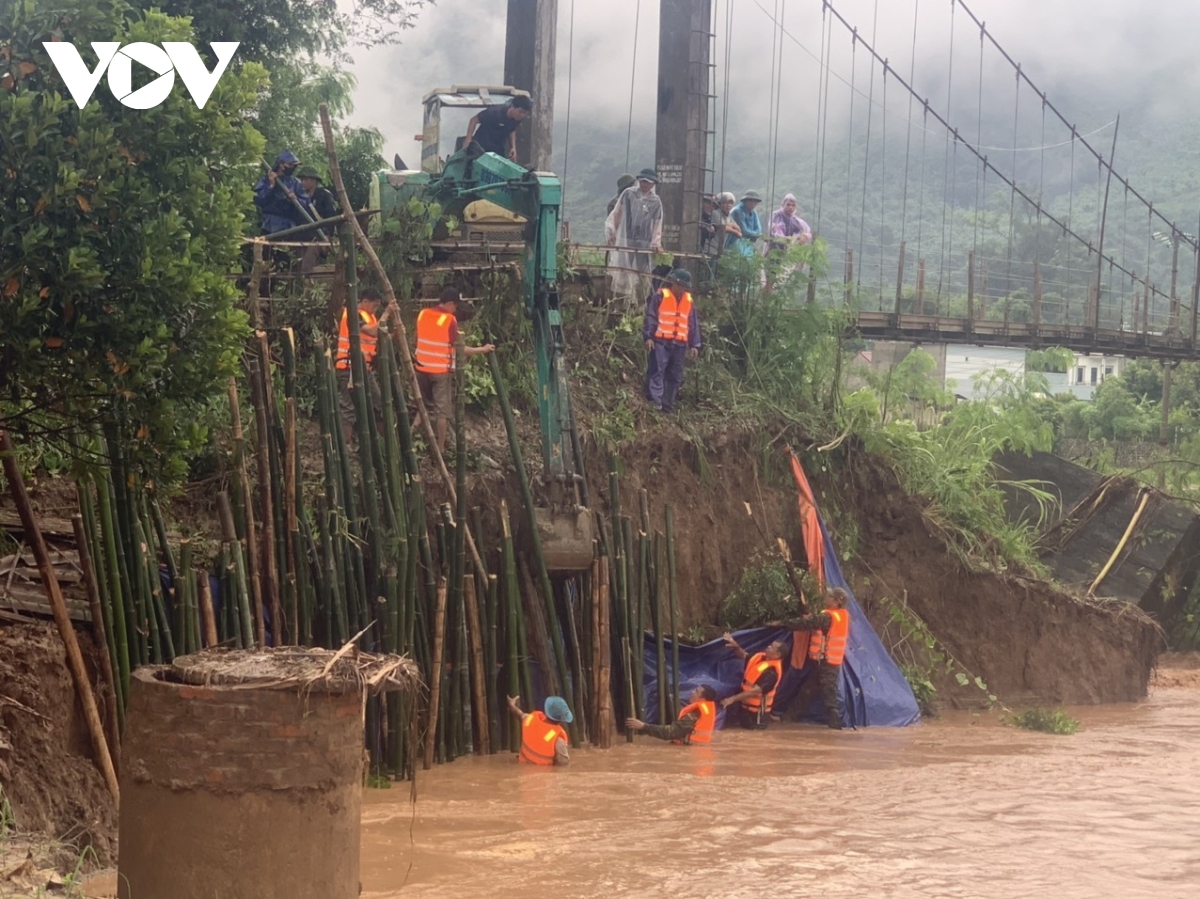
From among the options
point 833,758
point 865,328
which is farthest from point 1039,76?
point 833,758

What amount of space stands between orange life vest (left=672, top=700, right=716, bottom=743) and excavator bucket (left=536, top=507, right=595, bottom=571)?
4.59 feet

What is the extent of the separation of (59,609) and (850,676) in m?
7.48

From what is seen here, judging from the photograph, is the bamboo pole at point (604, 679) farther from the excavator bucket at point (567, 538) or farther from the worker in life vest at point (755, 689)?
the worker in life vest at point (755, 689)

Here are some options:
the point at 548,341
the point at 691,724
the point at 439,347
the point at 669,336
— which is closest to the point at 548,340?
the point at 548,341

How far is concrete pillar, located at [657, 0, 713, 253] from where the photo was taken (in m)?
16.0

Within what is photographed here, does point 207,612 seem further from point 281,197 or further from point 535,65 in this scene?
point 535,65

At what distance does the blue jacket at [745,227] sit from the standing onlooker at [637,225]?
1035 mm

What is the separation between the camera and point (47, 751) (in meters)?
7.48

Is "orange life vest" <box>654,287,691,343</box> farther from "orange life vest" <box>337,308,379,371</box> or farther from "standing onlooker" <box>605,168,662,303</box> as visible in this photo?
"orange life vest" <box>337,308,379,371</box>

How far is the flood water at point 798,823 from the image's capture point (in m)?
7.66

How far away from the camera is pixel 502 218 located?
1331cm

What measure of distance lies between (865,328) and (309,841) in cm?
1520

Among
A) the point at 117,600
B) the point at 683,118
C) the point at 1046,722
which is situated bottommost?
the point at 1046,722

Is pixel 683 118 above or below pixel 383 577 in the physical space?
above
